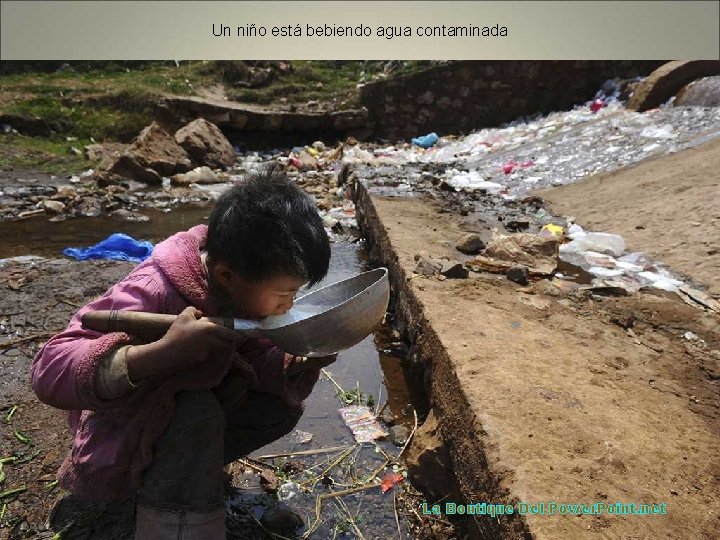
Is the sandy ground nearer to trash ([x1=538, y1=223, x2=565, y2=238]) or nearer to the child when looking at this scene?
trash ([x1=538, y1=223, x2=565, y2=238])

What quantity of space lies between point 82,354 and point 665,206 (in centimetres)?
447

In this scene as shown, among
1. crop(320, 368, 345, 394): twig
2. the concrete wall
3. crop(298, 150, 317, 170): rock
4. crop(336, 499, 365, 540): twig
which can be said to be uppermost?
the concrete wall

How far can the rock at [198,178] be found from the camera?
7.57 metres

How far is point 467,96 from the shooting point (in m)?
11.3

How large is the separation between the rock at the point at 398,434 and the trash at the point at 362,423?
1.4 inches

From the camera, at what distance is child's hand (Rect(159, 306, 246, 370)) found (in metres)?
1.21

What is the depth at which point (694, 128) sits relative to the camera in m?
5.98

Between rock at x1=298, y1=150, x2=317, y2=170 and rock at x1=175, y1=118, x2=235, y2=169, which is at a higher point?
rock at x1=175, y1=118, x2=235, y2=169

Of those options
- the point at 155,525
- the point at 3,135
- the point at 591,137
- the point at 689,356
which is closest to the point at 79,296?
the point at 155,525

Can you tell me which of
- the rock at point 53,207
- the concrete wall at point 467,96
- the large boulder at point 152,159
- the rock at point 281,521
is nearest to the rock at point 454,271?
the rock at point 281,521

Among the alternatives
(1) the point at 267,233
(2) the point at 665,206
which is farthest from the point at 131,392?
(2) the point at 665,206

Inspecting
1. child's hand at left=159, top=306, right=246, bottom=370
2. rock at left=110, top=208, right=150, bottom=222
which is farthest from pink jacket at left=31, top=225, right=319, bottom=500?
rock at left=110, top=208, right=150, bottom=222

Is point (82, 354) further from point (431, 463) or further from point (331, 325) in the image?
point (431, 463)

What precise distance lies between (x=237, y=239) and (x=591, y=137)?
6.76 m
